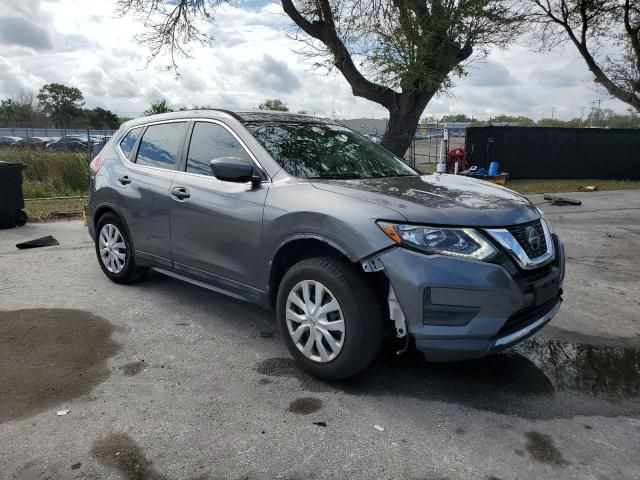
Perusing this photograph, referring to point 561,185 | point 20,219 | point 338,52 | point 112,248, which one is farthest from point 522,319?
point 561,185

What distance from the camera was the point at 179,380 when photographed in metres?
3.52

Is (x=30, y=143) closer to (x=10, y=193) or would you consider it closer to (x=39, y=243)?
(x=10, y=193)

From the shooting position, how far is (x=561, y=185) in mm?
17266

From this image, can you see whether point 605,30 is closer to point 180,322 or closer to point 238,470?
point 180,322

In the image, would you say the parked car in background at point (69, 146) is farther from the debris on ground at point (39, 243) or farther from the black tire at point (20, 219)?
the debris on ground at point (39, 243)

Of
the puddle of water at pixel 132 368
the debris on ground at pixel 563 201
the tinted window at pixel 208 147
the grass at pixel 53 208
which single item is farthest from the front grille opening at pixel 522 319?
the debris on ground at pixel 563 201

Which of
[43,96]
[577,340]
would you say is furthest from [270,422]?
[43,96]

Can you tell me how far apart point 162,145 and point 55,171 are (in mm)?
11736

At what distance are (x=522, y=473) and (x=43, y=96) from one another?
8329 centimetres

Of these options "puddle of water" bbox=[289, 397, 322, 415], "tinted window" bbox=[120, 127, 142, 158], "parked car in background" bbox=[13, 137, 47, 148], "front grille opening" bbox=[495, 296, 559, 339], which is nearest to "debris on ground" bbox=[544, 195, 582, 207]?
"front grille opening" bbox=[495, 296, 559, 339]

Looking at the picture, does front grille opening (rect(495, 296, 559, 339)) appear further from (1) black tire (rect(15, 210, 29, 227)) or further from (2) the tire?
(1) black tire (rect(15, 210, 29, 227))

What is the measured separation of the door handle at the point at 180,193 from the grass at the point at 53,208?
22.1ft

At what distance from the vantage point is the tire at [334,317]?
316 centimetres

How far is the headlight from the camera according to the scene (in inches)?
120
